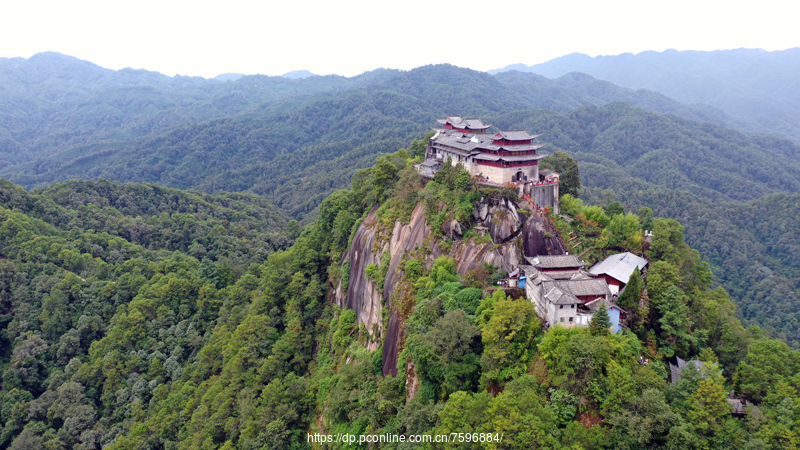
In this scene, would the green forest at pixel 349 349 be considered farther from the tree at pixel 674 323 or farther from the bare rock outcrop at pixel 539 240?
the bare rock outcrop at pixel 539 240

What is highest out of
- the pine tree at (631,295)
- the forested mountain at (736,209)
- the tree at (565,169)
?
the tree at (565,169)

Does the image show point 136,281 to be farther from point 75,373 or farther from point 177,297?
point 75,373

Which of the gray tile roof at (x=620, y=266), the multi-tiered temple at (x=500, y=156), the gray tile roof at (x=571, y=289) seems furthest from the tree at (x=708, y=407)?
the multi-tiered temple at (x=500, y=156)

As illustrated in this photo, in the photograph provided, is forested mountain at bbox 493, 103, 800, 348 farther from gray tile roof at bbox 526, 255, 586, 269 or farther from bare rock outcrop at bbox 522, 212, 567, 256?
gray tile roof at bbox 526, 255, 586, 269

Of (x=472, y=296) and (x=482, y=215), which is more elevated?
(x=482, y=215)

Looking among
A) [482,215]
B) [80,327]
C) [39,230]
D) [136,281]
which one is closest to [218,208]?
[39,230]

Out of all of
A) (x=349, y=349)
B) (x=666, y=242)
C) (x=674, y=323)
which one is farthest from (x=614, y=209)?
(x=349, y=349)
